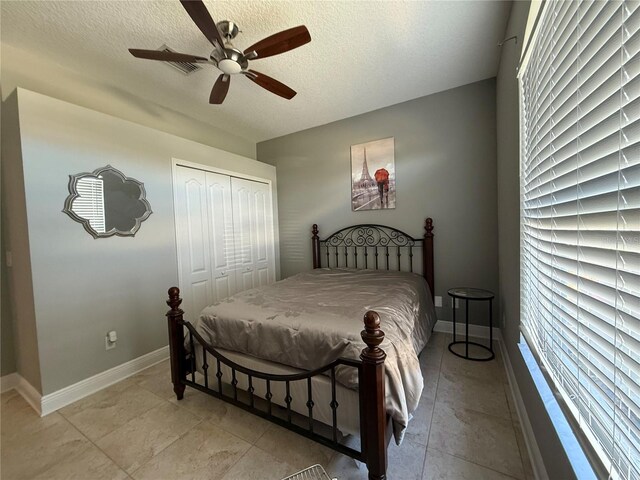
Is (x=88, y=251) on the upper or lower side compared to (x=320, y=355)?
upper

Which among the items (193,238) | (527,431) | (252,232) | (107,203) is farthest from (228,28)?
(527,431)

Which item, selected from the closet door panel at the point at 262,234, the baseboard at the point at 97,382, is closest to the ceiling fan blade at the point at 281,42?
the closet door panel at the point at 262,234

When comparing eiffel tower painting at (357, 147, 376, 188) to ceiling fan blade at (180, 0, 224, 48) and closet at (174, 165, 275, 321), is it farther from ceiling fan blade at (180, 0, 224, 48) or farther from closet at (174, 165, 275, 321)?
ceiling fan blade at (180, 0, 224, 48)

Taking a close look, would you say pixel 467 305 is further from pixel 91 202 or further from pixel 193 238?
pixel 91 202

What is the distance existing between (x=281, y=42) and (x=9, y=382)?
11.5 feet

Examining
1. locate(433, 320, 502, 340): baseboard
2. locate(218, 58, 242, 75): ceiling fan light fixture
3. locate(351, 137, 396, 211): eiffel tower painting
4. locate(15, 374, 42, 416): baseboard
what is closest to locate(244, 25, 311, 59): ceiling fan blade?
locate(218, 58, 242, 75): ceiling fan light fixture

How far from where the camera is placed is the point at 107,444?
1.55 m

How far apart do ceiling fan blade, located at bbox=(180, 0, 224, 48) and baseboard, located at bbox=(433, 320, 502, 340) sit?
133 inches

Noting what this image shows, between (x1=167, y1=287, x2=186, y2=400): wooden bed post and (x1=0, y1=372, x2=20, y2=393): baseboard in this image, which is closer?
(x1=167, y1=287, x2=186, y2=400): wooden bed post

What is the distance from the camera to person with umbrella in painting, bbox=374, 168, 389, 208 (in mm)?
3266

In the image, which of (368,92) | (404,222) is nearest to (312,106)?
(368,92)

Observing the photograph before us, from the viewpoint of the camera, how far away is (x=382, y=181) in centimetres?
329

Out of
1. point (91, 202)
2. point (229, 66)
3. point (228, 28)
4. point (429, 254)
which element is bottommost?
point (429, 254)

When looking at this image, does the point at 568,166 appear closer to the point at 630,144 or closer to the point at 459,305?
the point at 630,144
